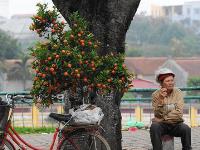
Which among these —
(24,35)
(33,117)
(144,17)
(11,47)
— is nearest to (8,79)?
(11,47)

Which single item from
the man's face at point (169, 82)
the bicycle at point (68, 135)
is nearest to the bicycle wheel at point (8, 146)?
the bicycle at point (68, 135)

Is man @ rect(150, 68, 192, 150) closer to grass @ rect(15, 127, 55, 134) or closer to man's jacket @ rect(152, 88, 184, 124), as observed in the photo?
man's jacket @ rect(152, 88, 184, 124)

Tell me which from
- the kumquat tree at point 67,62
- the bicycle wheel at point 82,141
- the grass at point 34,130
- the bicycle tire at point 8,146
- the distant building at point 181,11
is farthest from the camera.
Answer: the distant building at point 181,11

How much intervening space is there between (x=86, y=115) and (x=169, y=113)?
4.81ft

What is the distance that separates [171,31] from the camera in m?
118

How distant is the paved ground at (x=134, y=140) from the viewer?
9414 mm

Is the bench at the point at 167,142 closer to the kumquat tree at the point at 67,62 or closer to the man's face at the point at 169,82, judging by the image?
the man's face at the point at 169,82

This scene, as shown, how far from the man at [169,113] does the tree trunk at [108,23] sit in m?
0.59

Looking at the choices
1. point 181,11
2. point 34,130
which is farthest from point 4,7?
point 34,130

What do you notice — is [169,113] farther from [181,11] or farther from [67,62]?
[181,11]

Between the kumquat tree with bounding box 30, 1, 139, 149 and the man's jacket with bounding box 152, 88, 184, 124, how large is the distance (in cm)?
87

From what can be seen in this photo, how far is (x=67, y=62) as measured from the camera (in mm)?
5922

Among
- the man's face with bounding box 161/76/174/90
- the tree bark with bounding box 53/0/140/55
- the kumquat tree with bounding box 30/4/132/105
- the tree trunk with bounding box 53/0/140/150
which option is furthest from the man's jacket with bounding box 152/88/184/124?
the kumquat tree with bounding box 30/4/132/105

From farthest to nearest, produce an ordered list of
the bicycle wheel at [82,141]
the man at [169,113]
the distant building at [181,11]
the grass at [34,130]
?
the distant building at [181,11]
the grass at [34,130]
the man at [169,113]
the bicycle wheel at [82,141]
